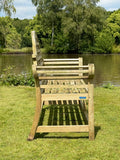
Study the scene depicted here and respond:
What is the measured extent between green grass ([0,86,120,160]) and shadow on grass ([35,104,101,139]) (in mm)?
16

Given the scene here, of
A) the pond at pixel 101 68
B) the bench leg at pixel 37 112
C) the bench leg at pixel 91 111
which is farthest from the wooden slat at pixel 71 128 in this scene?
the pond at pixel 101 68

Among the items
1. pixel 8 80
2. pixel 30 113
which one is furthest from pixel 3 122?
pixel 8 80

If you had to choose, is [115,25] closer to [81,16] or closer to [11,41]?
[81,16]

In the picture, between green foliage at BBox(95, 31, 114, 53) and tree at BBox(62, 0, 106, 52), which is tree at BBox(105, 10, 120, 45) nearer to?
green foliage at BBox(95, 31, 114, 53)

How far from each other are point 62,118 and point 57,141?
100 centimetres

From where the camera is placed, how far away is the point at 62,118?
4.03 metres

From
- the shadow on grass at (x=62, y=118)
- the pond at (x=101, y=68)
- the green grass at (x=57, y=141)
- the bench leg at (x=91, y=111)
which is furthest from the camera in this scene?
the pond at (x=101, y=68)

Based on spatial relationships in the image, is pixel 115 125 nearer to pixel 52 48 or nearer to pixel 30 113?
pixel 30 113

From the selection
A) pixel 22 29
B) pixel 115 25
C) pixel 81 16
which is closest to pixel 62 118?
pixel 81 16

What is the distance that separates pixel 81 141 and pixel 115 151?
0.51m

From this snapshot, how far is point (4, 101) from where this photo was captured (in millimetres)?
5254

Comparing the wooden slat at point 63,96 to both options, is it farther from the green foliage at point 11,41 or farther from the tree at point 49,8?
the tree at point 49,8

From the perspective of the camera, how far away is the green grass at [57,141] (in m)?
2.67

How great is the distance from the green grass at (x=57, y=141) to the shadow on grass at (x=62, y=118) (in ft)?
0.05
